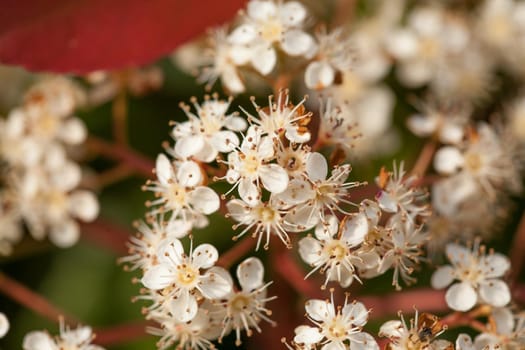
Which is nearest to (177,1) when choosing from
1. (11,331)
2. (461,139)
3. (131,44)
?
(131,44)

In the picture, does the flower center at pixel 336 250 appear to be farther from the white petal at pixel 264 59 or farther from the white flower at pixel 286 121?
the white petal at pixel 264 59

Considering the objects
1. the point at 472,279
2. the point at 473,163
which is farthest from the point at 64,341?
the point at 473,163

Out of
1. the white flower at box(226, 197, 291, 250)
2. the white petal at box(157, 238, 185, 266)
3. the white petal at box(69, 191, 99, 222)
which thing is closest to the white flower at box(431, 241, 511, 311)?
the white flower at box(226, 197, 291, 250)

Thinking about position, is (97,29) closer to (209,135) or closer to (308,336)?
(209,135)

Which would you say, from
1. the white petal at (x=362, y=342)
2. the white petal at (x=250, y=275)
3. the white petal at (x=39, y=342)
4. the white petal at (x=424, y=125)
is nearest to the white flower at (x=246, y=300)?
the white petal at (x=250, y=275)

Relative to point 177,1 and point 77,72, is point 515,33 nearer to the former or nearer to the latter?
point 177,1
